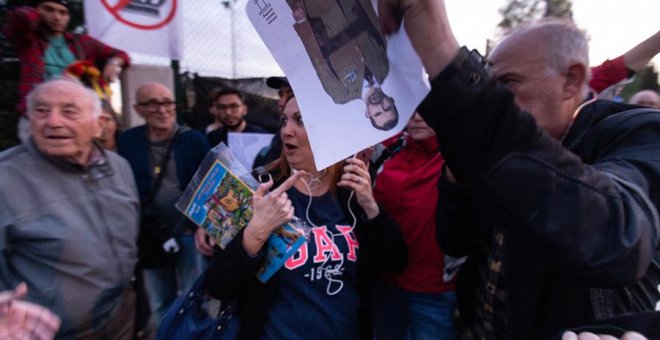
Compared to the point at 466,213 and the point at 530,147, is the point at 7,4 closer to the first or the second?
the point at 466,213

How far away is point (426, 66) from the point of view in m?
0.59

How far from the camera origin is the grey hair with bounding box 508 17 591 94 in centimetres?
94

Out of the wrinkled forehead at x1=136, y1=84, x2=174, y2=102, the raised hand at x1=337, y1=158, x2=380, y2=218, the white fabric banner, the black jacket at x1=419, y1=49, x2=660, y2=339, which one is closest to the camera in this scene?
the black jacket at x1=419, y1=49, x2=660, y2=339

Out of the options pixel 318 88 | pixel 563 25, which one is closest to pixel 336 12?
pixel 318 88

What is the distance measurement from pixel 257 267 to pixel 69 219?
94cm

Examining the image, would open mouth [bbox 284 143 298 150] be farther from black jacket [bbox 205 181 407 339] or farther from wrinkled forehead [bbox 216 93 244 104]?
wrinkled forehead [bbox 216 93 244 104]

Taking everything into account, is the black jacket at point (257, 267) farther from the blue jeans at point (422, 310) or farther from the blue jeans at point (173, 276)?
the blue jeans at point (173, 276)

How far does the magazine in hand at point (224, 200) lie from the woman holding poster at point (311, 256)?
0.18 ft

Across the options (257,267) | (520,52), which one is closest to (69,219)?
(257,267)

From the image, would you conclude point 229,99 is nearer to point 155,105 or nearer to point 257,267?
point 155,105

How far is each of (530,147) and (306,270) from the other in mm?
1116

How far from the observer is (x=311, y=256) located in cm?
155

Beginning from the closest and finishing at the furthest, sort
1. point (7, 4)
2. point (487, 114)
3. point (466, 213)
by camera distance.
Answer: point (487, 114) → point (466, 213) → point (7, 4)

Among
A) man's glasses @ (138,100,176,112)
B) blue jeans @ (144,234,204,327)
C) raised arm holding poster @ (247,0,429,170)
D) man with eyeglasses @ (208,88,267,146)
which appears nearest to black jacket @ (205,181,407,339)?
raised arm holding poster @ (247,0,429,170)
